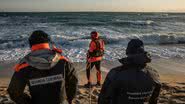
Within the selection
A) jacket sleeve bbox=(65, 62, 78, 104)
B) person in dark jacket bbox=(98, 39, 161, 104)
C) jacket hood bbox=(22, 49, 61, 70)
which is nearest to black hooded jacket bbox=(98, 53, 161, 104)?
person in dark jacket bbox=(98, 39, 161, 104)

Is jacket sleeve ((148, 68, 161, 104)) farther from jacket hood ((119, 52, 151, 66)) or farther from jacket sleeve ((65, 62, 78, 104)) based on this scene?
jacket sleeve ((65, 62, 78, 104))

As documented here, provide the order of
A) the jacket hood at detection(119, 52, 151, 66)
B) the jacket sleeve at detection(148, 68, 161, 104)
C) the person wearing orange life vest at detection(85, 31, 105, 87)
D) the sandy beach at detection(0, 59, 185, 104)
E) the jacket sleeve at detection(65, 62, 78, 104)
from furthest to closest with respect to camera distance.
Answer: the person wearing orange life vest at detection(85, 31, 105, 87), the sandy beach at detection(0, 59, 185, 104), the jacket sleeve at detection(65, 62, 78, 104), the jacket sleeve at detection(148, 68, 161, 104), the jacket hood at detection(119, 52, 151, 66)

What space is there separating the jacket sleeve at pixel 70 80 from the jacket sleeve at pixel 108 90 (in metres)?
0.48

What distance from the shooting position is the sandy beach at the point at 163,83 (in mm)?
8180

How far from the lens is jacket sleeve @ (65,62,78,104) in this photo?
3626 mm

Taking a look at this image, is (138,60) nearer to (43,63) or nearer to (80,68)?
(43,63)

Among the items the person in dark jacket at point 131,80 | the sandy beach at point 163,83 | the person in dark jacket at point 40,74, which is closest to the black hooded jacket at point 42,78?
the person in dark jacket at point 40,74

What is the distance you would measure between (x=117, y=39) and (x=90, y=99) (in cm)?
1861

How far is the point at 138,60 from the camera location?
126 inches

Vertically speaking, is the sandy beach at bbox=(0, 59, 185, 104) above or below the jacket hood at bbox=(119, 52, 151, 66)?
below

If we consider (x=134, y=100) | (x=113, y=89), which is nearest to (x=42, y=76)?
(x=113, y=89)

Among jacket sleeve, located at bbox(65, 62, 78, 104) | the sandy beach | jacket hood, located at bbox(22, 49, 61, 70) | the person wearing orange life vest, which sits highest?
jacket hood, located at bbox(22, 49, 61, 70)

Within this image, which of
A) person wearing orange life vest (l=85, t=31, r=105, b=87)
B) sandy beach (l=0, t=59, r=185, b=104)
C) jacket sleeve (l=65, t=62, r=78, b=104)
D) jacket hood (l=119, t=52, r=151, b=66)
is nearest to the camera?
jacket hood (l=119, t=52, r=151, b=66)

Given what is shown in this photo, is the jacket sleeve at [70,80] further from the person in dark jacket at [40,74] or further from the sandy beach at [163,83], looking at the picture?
the sandy beach at [163,83]
